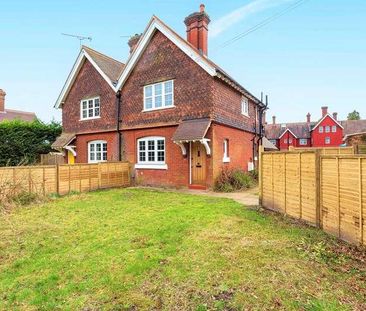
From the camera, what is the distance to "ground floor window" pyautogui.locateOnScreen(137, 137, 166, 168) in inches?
619

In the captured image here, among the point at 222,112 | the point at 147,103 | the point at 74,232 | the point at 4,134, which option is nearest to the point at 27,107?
the point at 4,134

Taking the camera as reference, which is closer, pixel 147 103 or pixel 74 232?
pixel 74 232

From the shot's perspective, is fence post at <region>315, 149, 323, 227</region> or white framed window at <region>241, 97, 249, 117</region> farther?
white framed window at <region>241, 97, 249, 117</region>

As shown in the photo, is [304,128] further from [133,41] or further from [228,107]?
[228,107]

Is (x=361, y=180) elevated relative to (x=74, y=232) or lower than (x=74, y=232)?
elevated

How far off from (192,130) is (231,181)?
147 inches

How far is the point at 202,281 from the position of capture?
400 cm

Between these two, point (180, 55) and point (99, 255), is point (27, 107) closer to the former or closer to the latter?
point (180, 55)

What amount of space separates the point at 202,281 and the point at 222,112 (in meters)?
11.8

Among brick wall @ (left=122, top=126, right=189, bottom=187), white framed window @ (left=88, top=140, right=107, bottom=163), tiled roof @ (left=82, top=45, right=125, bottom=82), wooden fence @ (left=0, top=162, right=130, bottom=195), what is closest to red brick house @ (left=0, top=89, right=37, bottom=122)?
tiled roof @ (left=82, top=45, right=125, bottom=82)

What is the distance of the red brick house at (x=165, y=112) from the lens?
46.0 feet

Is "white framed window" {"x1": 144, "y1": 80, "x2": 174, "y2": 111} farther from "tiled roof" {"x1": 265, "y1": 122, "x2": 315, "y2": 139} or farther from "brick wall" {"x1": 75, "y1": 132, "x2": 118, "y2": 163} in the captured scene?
"tiled roof" {"x1": 265, "y1": 122, "x2": 315, "y2": 139}

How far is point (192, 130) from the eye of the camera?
1359 cm

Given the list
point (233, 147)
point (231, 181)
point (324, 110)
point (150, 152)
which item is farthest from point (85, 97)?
point (324, 110)
